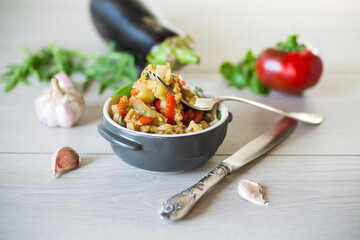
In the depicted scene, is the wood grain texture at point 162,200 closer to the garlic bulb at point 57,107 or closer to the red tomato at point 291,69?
the garlic bulb at point 57,107

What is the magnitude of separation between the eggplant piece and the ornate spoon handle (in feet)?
Result: 2.47

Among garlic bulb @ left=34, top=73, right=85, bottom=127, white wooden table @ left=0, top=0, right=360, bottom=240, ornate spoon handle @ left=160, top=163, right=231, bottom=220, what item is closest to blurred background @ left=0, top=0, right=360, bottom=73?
white wooden table @ left=0, top=0, right=360, bottom=240

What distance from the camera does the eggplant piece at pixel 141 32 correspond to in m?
1.73

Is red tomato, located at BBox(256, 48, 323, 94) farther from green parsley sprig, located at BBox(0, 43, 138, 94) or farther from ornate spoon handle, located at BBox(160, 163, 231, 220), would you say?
ornate spoon handle, located at BBox(160, 163, 231, 220)

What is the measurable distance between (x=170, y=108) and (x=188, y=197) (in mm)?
230

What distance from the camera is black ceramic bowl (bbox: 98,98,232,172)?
958mm

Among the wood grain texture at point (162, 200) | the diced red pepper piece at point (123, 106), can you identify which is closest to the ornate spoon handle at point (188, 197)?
the wood grain texture at point (162, 200)

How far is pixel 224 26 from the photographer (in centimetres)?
241

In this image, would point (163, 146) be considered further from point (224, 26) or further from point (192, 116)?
point (224, 26)

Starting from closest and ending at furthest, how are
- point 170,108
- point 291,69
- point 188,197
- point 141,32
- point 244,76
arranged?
1. point 188,197
2. point 170,108
3. point 291,69
4. point 244,76
5. point 141,32

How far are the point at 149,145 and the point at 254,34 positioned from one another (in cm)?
149

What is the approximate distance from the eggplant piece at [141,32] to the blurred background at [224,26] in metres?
0.13

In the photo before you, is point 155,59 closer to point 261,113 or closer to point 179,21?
point 261,113

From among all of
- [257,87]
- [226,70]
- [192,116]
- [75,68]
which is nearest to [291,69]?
[257,87]
